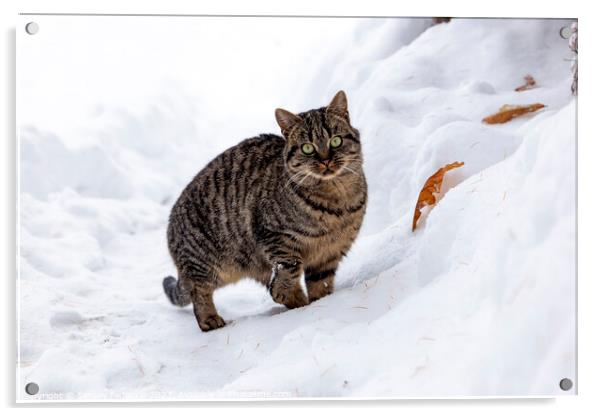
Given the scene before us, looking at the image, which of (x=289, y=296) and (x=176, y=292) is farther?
(x=176, y=292)

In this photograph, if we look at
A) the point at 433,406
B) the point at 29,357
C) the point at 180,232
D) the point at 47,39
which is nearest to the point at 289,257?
the point at 180,232

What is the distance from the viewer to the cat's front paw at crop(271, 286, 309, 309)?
2.37 m

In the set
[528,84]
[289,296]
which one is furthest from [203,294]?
[528,84]

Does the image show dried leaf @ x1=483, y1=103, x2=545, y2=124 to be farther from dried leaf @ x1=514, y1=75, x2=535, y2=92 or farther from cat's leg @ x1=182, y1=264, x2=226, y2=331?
cat's leg @ x1=182, y1=264, x2=226, y2=331

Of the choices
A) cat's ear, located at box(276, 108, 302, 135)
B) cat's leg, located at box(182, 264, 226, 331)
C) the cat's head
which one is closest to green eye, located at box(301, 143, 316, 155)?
the cat's head

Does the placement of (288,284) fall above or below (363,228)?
below

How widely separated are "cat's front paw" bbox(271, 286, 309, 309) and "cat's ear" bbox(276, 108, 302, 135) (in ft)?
1.87

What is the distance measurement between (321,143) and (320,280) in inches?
21.7

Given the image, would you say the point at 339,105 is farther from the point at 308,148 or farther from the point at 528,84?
the point at 528,84

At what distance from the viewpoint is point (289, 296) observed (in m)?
2.37

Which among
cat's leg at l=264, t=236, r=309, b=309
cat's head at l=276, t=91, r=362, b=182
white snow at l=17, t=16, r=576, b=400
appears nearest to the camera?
white snow at l=17, t=16, r=576, b=400

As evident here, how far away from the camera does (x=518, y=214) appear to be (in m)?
1.63

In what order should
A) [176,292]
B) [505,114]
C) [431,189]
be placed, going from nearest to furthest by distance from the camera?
[431,189] < [505,114] < [176,292]

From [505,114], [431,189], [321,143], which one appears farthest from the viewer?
[505,114]
